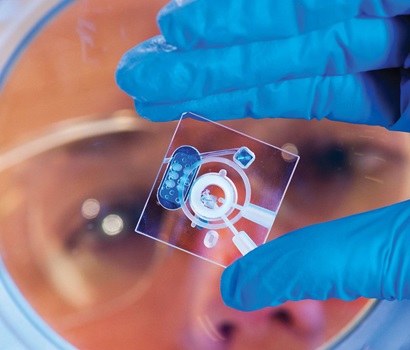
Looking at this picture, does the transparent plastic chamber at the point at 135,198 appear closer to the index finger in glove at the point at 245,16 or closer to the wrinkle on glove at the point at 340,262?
the wrinkle on glove at the point at 340,262

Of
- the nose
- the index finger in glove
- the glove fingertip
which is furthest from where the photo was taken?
the nose

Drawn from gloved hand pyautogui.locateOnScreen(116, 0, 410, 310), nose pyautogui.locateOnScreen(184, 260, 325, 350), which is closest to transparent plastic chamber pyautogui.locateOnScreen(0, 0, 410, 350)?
nose pyautogui.locateOnScreen(184, 260, 325, 350)

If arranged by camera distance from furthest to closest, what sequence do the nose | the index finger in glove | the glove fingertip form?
the nose
the glove fingertip
the index finger in glove

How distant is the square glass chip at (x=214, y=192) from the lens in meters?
0.89

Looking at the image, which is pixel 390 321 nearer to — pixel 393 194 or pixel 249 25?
pixel 393 194

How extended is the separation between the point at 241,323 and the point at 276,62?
0.48 meters

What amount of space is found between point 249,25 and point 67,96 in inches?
17.3

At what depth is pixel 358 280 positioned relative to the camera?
0.73 meters

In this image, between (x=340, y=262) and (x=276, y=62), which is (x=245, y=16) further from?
(x=340, y=262)

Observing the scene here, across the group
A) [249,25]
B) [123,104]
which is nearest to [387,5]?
[249,25]

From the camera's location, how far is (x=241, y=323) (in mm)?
957

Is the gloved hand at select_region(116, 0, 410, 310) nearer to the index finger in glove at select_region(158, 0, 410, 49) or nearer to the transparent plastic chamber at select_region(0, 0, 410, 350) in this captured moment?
the index finger in glove at select_region(158, 0, 410, 49)

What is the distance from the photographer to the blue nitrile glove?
70 cm

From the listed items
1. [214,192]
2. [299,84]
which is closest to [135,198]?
[214,192]
